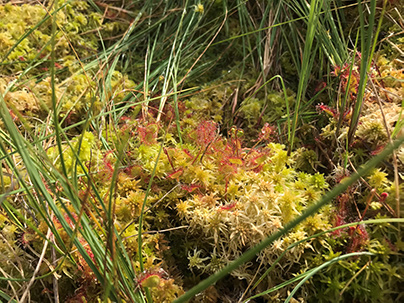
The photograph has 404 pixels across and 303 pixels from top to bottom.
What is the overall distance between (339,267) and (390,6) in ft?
3.98

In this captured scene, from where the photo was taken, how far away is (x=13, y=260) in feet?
3.20

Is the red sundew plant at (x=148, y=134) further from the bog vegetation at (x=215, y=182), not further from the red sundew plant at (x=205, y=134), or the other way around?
the red sundew plant at (x=205, y=134)

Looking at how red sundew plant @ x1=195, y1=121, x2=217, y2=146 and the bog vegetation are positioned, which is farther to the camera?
red sundew plant @ x1=195, y1=121, x2=217, y2=146

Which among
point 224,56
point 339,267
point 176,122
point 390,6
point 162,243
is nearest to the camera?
point 339,267

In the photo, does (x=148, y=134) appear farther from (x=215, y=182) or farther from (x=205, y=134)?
(x=215, y=182)

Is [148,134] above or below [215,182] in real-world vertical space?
above

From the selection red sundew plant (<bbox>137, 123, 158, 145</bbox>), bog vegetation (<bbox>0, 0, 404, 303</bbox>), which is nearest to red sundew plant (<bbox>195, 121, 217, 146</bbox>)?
bog vegetation (<bbox>0, 0, 404, 303</bbox>)

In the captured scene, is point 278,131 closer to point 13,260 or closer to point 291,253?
point 291,253

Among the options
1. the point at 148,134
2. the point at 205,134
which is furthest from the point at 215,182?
the point at 148,134

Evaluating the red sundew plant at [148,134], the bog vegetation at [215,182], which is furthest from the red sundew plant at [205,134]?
the red sundew plant at [148,134]

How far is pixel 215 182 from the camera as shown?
1.16 metres

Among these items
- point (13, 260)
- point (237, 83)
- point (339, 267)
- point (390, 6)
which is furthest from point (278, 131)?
point (13, 260)

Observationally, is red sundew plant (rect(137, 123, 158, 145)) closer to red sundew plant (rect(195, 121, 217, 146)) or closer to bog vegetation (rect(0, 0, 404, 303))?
bog vegetation (rect(0, 0, 404, 303))

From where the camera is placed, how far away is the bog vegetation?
0.81 m
